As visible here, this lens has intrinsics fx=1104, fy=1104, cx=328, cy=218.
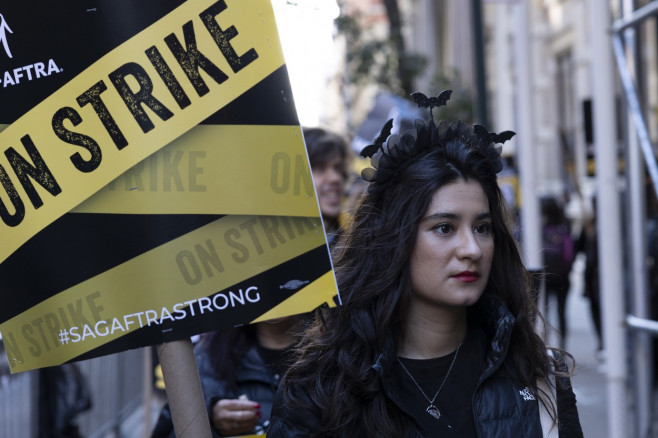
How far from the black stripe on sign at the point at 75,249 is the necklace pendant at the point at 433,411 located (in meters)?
0.73

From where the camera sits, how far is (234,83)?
8.45 feet

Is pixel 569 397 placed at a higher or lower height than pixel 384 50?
lower

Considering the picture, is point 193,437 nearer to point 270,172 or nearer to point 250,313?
point 250,313

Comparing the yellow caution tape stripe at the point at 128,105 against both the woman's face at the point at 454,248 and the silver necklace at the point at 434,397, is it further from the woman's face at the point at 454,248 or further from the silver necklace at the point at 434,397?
the silver necklace at the point at 434,397

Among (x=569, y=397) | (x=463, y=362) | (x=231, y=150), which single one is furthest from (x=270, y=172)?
(x=569, y=397)

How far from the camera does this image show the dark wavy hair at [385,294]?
2791 mm

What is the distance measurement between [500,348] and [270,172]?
779mm

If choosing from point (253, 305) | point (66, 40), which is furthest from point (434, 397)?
point (66, 40)

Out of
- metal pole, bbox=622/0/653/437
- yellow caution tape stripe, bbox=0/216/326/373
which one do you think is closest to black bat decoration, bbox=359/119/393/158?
yellow caution tape stripe, bbox=0/216/326/373

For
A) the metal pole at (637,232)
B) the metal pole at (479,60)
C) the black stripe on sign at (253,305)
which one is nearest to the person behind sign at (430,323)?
the black stripe on sign at (253,305)

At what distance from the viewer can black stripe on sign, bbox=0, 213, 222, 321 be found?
8.43ft

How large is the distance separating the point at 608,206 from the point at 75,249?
14.6 ft

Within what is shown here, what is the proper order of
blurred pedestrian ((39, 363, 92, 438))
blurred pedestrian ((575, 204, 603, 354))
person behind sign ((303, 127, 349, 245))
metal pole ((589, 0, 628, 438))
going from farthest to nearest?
1. blurred pedestrian ((575, 204, 603, 354))
2. blurred pedestrian ((39, 363, 92, 438))
3. metal pole ((589, 0, 628, 438))
4. person behind sign ((303, 127, 349, 245))

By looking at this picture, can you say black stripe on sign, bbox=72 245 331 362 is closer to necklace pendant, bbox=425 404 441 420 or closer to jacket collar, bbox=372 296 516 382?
jacket collar, bbox=372 296 516 382
